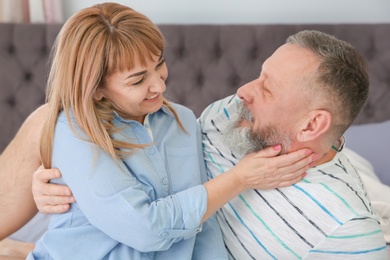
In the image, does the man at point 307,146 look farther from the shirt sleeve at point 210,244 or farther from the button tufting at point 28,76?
the button tufting at point 28,76

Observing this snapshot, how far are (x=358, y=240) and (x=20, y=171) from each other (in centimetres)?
90

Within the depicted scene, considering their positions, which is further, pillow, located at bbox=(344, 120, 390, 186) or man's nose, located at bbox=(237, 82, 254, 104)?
pillow, located at bbox=(344, 120, 390, 186)

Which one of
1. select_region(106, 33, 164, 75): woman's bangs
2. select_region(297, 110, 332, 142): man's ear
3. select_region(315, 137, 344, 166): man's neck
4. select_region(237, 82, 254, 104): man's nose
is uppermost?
select_region(106, 33, 164, 75): woman's bangs

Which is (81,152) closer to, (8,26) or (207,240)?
(207,240)

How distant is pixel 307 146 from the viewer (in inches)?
54.1

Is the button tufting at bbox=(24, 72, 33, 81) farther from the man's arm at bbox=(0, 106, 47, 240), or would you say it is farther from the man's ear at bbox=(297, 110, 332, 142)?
the man's ear at bbox=(297, 110, 332, 142)

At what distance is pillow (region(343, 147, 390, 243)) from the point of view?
181cm

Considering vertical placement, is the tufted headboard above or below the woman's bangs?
below

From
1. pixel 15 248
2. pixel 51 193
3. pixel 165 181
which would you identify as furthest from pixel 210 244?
pixel 15 248

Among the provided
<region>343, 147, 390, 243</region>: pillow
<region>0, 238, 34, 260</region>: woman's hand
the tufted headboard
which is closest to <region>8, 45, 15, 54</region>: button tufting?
the tufted headboard

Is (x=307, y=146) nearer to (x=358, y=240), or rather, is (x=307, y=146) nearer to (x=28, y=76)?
(x=358, y=240)

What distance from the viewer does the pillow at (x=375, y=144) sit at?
2324mm

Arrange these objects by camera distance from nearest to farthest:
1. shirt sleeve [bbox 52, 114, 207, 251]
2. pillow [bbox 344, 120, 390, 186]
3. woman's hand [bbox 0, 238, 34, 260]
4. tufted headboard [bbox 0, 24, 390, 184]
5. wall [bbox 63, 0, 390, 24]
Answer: shirt sleeve [bbox 52, 114, 207, 251], woman's hand [bbox 0, 238, 34, 260], pillow [bbox 344, 120, 390, 186], tufted headboard [bbox 0, 24, 390, 184], wall [bbox 63, 0, 390, 24]

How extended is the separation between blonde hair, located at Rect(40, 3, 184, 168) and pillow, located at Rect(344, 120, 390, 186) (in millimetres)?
1371
